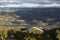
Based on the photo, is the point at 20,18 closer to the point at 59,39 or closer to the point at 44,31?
the point at 44,31

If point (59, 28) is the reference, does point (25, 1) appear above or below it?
→ above

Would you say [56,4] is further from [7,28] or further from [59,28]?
[7,28]

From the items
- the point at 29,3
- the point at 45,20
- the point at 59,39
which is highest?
the point at 29,3

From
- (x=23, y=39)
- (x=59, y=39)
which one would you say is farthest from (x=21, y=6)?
(x=59, y=39)

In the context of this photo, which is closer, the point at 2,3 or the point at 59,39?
the point at 59,39

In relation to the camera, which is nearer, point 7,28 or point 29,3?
point 7,28

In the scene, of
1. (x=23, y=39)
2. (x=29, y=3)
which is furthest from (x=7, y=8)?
(x=23, y=39)
